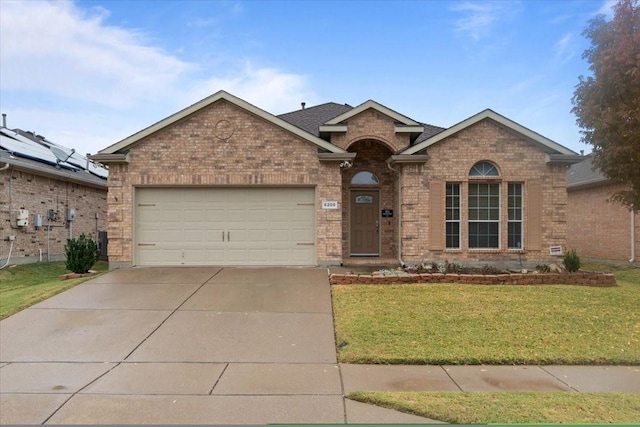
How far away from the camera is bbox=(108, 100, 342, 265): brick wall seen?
11.6 m

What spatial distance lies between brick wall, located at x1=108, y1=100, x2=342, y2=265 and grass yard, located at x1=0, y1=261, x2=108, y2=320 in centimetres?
195

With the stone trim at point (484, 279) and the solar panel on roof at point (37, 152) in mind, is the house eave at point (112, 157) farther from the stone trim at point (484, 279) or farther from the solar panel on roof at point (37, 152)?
the stone trim at point (484, 279)

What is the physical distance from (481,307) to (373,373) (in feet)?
11.0

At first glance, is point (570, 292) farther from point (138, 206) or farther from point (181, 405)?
point (138, 206)

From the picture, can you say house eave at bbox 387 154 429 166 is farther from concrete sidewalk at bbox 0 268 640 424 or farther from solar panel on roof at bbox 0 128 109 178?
solar panel on roof at bbox 0 128 109 178

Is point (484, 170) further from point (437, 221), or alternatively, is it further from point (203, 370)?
point (203, 370)

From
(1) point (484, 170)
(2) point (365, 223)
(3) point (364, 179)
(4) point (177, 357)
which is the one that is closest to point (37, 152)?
(3) point (364, 179)

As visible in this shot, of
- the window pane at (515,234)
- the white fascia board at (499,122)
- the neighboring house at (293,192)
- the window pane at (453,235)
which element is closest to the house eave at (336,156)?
the neighboring house at (293,192)

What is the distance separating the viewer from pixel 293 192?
38.8ft

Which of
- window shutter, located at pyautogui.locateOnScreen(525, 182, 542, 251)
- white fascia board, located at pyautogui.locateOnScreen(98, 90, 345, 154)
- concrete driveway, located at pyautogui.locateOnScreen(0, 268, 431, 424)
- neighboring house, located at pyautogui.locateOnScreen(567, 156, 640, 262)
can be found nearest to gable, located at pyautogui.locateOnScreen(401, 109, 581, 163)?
window shutter, located at pyautogui.locateOnScreen(525, 182, 542, 251)

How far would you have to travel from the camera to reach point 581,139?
34.6ft

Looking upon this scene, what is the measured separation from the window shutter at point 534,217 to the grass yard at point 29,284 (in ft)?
37.3

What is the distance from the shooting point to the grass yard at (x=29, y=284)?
8.29m

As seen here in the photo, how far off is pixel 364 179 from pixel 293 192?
9.55 feet
